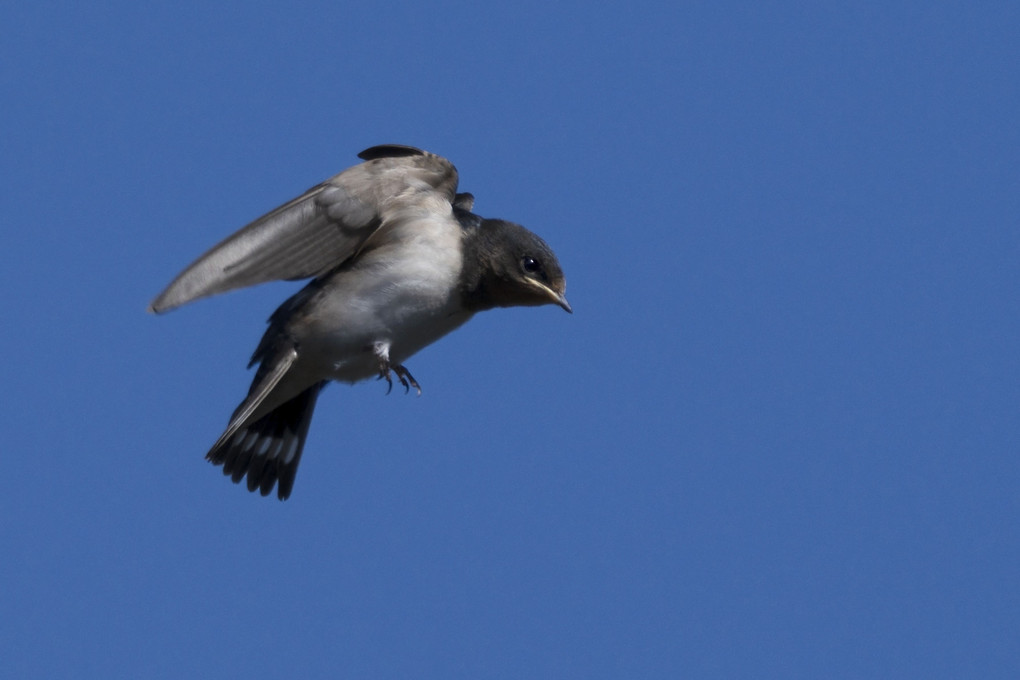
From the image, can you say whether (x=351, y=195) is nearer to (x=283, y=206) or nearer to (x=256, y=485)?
(x=283, y=206)

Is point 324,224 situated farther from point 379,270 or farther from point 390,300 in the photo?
point 390,300

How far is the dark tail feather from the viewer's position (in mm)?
8930

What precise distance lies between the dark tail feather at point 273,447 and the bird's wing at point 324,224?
157 centimetres

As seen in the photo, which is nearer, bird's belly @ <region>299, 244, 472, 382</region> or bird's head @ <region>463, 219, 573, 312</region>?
bird's belly @ <region>299, 244, 472, 382</region>

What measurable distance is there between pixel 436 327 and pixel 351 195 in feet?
2.93

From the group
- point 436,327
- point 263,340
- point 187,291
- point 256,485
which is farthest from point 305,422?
point 187,291

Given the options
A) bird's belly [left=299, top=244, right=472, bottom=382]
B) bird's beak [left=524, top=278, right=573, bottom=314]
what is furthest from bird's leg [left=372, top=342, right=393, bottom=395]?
bird's beak [left=524, top=278, right=573, bottom=314]

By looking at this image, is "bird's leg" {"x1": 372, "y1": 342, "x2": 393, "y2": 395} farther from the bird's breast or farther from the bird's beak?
the bird's beak

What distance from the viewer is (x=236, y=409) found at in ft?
26.2

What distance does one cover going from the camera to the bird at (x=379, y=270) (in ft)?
24.8

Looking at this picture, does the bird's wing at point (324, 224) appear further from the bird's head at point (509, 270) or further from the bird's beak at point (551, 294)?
the bird's beak at point (551, 294)

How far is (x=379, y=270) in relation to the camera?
7.60 metres

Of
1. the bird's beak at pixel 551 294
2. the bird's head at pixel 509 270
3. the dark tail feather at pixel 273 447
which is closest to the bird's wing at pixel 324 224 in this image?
the bird's head at pixel 509 270

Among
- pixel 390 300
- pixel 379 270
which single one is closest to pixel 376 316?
pixel 390 300
